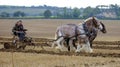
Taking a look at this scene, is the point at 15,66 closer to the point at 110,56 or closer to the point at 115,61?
the point at 115,61

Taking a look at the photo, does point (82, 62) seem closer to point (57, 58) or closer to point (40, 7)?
point (57, 58)

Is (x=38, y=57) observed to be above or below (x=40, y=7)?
above

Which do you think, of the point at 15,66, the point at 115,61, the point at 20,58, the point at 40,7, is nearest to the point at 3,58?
the point at 20,58

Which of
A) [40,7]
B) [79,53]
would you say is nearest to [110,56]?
[79,53]

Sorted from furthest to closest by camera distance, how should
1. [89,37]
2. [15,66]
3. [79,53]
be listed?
1. [89,37]
2. [79,53]
3. [15,66]

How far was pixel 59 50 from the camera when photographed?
874 inches

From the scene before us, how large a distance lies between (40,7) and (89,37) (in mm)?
165368

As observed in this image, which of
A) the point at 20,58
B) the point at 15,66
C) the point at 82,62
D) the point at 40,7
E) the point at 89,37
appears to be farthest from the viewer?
the point at 40,7

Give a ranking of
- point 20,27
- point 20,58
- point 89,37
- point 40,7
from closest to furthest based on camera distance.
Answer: point 20,58 → point 89,37 → point 20,27 → point 40,7

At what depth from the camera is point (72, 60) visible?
700 inches

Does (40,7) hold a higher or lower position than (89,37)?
lower

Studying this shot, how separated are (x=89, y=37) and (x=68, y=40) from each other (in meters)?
1.08

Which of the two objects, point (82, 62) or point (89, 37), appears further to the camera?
point (89, 37)

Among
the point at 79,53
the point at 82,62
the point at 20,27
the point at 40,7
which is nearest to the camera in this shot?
the point at 82,62
